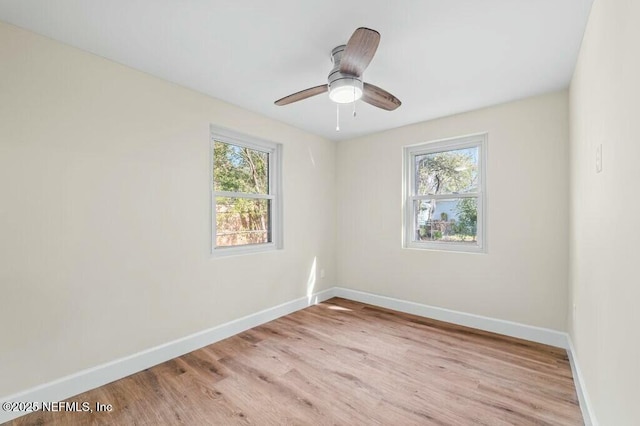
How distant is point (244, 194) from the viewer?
3.19m

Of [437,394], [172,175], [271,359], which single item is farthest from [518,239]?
[172,175]

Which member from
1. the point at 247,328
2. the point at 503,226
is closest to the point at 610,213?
the point at 503,226

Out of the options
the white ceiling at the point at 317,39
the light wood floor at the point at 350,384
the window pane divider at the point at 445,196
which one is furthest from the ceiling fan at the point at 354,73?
the light wood floor at the point at 350,384

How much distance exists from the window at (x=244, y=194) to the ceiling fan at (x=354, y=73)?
1.05 metres

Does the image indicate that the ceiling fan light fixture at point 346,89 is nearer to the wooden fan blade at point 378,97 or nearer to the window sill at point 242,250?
the wooden fan blade at point 378,97

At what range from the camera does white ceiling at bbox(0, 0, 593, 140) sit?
161 centimetres

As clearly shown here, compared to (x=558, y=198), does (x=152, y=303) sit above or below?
below

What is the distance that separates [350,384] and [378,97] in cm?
215

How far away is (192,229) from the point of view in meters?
2.65

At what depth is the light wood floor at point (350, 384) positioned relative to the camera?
5.77 ft

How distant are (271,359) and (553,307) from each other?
2646mm

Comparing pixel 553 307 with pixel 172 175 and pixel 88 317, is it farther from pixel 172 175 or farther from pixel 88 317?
pixel 88 317

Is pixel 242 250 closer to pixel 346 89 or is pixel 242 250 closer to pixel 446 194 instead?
pixel 346 89

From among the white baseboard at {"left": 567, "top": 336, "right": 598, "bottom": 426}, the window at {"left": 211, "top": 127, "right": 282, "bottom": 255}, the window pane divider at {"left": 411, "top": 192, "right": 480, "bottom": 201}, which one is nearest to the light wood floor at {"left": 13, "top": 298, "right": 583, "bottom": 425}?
the white baseboard at {"left": 567, "top": 336, "right": 598, "bottom": 426}
